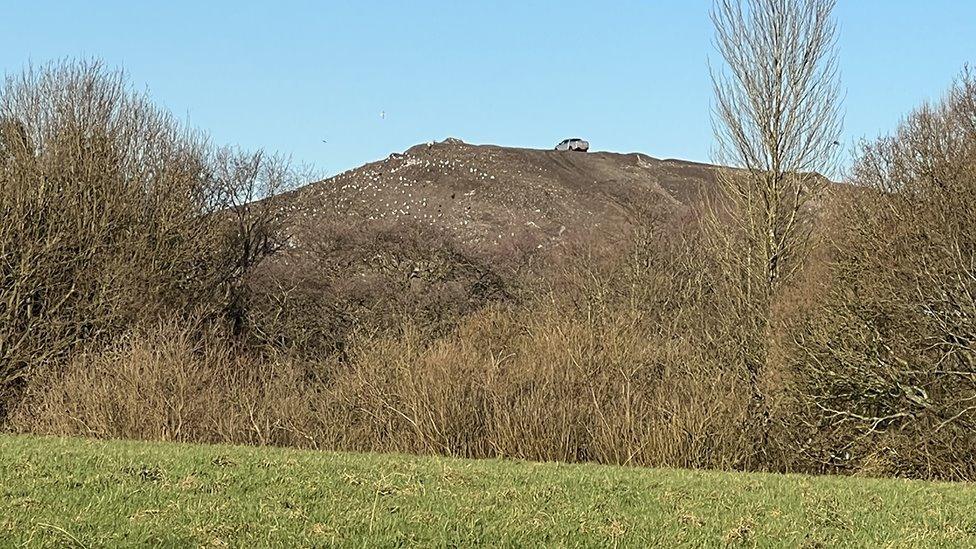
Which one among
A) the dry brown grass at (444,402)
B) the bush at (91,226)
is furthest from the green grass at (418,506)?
the bush at (91,226)

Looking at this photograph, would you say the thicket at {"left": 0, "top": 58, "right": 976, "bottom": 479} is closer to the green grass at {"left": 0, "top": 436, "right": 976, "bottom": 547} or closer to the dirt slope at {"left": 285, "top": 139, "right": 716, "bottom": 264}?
the green grass at {"left": 0, "top": 436, "right": 976, "bottom": 547}

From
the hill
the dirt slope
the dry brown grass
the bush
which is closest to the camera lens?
the dry brown grass

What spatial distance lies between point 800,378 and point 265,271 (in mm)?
26722

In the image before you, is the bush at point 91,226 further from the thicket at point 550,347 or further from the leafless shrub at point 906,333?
the leafless shrub at point 906,333

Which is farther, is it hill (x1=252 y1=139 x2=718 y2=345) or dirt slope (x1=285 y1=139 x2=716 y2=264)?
dirt slope (x1=285 y1=139 x2=716 y2=264)

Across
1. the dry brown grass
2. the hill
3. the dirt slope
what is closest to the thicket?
the dry brown grass

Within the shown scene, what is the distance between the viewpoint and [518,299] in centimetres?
4494

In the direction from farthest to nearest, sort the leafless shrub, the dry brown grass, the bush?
the bush < the leafless shrub < the dry brown grass


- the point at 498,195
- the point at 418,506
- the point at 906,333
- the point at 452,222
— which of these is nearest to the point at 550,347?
the point at 906,333

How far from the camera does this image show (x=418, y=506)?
956cm

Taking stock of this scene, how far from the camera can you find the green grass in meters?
8.07

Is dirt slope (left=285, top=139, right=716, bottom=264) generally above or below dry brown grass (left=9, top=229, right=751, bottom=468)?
above

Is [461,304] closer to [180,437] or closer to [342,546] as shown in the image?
[180,437]

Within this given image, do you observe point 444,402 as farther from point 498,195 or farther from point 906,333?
point 498,195
